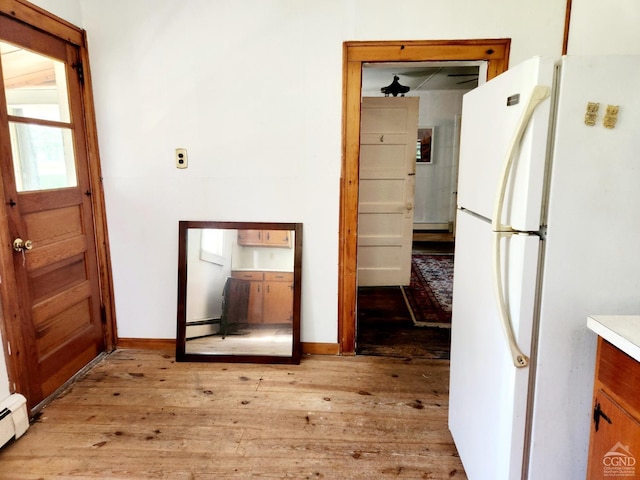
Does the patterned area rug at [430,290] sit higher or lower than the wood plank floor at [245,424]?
higher

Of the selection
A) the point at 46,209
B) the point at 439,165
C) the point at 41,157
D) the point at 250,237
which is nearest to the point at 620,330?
the point at 250,237

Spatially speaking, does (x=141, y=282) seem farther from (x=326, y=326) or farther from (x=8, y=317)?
(x=326, y=326)

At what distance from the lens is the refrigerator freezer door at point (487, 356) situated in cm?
126

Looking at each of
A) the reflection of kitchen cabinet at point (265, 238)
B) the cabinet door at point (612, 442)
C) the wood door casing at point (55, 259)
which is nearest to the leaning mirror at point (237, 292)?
the reflection of kitchen cabinet at point (265, 238)


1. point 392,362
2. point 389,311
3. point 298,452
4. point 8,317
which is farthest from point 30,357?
point 389,311

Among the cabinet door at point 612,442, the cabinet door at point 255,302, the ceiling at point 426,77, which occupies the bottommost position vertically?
the cabinet door at point 255,302

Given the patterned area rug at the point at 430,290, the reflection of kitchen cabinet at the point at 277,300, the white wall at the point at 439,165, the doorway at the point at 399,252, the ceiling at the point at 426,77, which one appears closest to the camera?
the reflection of kitchen cabinet at the point at 277,300

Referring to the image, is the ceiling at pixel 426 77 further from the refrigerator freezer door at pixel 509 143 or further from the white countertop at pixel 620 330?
the white countertop at pixel 620 330

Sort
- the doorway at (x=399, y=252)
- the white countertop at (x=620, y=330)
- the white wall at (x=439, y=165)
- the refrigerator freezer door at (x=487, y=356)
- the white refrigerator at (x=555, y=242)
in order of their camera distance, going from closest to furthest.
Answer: the white countertop at (x=620, y=330) < the white refrigerator at (x=555, y=242) < the refrigerator freezer door at (x=487, y=356) < the doorway at (x=399, y=252) < the white wall at (x=439, y=165)

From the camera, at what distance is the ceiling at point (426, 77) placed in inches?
212

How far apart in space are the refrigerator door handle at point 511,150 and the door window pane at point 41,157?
7.58 feet

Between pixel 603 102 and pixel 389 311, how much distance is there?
282 centimetres

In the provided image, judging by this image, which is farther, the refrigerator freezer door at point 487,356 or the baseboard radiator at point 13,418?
the baseboard radiator at point 13,418

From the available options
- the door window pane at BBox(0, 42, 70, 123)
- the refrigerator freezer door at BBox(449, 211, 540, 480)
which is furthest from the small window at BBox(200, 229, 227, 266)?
the refrigerator freezer door at BBox(449, 211, 540, 480)
